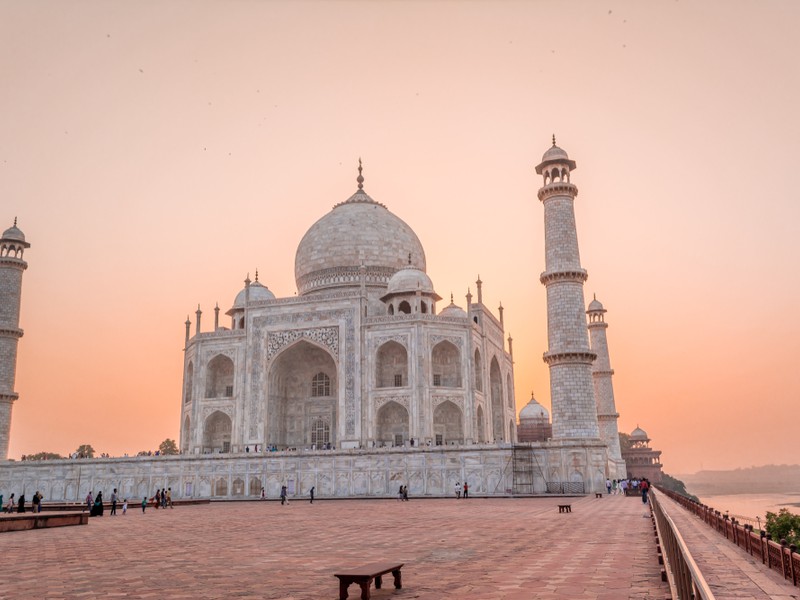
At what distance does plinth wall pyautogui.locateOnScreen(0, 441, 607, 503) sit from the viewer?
25.4 m

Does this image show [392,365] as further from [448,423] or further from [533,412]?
[533,412]

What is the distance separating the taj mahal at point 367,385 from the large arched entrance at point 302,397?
6 cm

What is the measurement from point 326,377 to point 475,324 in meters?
8.38

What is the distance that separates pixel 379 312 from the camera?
37719 mm

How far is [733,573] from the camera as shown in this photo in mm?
8328

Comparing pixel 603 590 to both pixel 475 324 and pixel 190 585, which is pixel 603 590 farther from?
Result: pixel 475 324

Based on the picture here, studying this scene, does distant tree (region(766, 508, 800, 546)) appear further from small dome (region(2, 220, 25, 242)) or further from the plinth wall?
small dome (region(2, 220, 25, 242))

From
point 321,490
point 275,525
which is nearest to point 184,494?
point 321,490

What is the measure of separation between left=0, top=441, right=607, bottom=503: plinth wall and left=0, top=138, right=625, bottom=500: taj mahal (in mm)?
55

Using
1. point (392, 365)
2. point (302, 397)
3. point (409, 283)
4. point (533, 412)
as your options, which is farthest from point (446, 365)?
point (533, 412)

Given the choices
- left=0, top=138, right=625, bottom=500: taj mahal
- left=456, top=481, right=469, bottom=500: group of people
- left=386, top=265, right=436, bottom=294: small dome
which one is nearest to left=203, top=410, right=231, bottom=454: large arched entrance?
left=0, top=138, right=625, bottom=500: taj mahal

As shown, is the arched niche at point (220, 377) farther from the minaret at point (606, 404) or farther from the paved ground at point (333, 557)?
the paved ground at point (333, 557)

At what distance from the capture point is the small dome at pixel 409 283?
35.8m

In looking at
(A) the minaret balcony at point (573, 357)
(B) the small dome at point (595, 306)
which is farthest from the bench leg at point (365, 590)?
(B) the small dome at point (595, 306)
